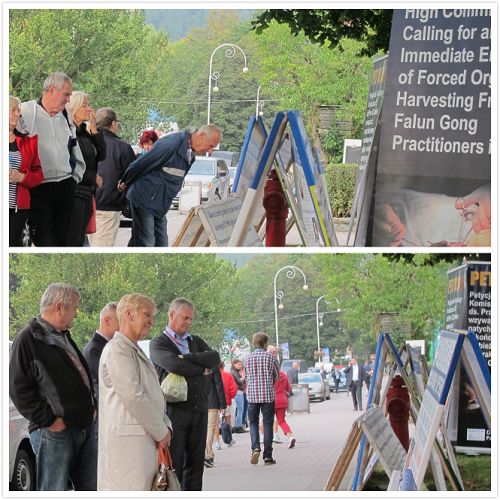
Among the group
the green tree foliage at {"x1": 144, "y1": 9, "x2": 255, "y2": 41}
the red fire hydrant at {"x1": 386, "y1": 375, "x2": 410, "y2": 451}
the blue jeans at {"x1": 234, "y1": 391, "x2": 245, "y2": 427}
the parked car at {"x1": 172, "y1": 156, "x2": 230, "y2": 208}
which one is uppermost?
the green tree foliage at {"x1": 144, "y1": 9, "x2": 255, "y2": 41}

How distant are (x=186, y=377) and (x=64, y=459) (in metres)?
1.57

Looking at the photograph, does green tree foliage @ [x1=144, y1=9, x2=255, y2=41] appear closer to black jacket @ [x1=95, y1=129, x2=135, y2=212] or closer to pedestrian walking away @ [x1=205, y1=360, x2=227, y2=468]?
pedestrian walking away @ [x1=205, y1=360, x2=227, y2=468]

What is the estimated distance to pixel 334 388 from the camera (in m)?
47.0

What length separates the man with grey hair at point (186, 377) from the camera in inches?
314

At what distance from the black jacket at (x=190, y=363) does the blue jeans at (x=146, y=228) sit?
1.55m

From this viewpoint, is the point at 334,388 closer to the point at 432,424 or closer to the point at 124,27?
the point at 124,27

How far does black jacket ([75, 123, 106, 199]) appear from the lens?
27.8 ft

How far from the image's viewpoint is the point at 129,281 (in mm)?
48312

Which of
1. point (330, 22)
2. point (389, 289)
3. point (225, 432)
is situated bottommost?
point (225, 432)

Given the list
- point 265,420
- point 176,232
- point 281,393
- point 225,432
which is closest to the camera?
point 265,420

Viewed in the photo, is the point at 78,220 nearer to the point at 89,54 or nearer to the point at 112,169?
the point at 112,169

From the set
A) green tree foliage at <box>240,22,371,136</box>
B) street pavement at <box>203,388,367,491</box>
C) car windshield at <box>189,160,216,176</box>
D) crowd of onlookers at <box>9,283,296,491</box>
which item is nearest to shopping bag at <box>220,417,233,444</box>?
street pavement at <box>203,388,367,491</box>

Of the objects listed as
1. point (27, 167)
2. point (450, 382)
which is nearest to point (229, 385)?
point (27, 167)

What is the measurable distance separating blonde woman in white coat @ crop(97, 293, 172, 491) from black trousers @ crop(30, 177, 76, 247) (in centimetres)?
161
